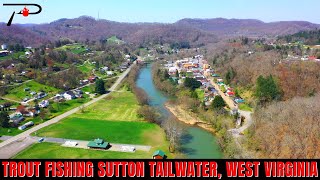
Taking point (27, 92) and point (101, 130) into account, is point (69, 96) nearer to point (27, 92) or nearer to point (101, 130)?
point (27, 92)

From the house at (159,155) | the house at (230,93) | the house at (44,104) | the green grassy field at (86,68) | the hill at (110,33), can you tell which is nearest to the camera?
the house at (159,155)

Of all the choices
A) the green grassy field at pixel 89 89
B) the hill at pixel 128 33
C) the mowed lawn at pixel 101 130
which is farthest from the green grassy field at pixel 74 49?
the mowed lawn at pixel 101 130

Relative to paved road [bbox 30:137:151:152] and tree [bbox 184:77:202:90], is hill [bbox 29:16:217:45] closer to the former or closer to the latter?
tree [bbox 184:77:202:90]

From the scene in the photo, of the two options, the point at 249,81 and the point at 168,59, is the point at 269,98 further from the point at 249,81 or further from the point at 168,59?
the point at 168,59

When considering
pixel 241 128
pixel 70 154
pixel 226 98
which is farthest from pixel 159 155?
pixel 226 98

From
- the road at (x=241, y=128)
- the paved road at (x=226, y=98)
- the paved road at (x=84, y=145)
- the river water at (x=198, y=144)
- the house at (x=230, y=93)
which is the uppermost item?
the house at (x=230, y=93)

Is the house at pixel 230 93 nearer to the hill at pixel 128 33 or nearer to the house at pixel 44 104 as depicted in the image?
the house at pixel 44 104

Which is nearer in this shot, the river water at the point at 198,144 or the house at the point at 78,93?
the river water at the point at 198,144
